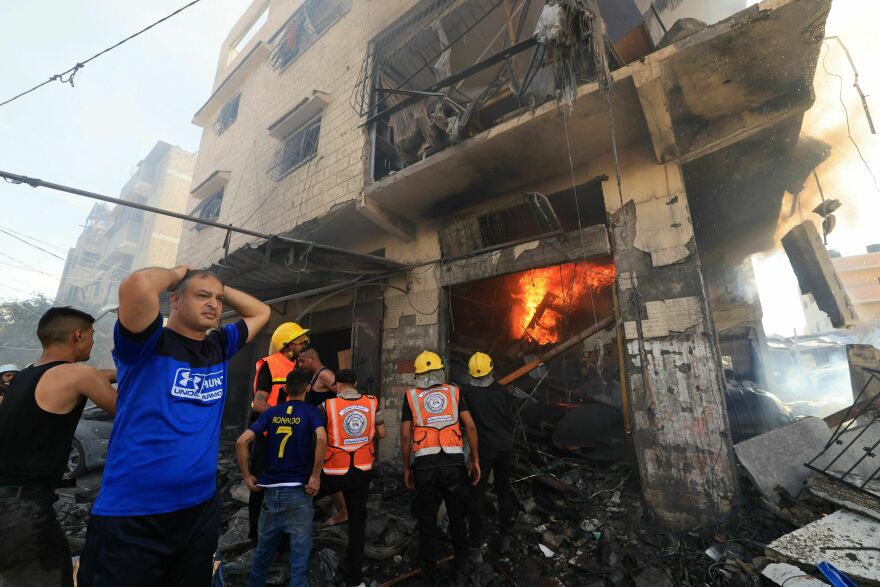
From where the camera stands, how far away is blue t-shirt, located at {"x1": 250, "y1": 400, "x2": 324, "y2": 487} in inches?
112

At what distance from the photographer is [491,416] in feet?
13.1

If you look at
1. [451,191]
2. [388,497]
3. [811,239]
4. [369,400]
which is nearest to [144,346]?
[369,400]

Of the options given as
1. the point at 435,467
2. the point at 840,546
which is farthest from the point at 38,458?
the point at 840,546

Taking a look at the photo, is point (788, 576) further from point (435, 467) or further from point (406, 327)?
point (406, 327)

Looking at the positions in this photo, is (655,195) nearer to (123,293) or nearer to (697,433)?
(697,433)

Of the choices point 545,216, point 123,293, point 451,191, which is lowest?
point 123,293

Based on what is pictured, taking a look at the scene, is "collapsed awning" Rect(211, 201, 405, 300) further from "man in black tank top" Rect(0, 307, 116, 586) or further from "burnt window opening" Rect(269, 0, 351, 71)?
"burnt window opening" Rect(269, 0, 351, 71)

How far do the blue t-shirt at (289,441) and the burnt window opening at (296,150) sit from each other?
21.7ft

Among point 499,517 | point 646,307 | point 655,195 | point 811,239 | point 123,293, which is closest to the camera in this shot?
point 123,293

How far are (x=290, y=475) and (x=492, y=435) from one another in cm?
210

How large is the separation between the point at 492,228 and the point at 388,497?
4.44 m

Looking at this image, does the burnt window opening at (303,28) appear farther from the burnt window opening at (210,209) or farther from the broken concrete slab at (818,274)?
the broken concrete slab at (818,274)

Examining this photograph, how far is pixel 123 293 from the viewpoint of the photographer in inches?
57.3

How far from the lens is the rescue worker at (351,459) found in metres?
3.15
